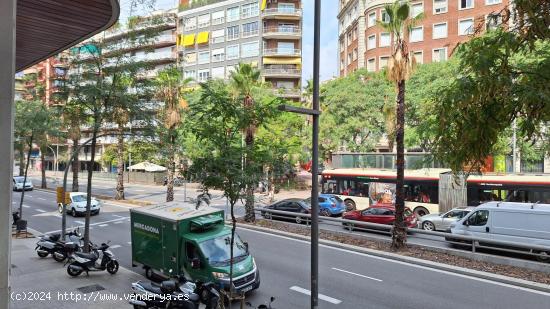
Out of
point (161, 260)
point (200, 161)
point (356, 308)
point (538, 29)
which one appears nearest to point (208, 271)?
point (161, 260)

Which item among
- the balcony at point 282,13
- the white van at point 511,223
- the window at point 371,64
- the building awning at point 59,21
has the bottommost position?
the white van at point 511,223

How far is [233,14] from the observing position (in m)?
63.8

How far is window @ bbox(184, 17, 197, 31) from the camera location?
222ft

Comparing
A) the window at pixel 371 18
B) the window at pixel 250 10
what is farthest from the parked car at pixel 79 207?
the window at pixel 371 18

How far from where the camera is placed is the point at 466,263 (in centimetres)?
1397

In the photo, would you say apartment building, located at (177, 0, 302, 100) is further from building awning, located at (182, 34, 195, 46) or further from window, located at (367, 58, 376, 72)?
window, located at (367, 58, 376, 72)

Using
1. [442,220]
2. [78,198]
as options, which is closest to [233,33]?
[78,198]

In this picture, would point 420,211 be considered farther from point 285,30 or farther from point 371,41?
point 285,30

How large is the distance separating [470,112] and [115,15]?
571cm

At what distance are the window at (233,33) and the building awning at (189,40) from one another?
720cm

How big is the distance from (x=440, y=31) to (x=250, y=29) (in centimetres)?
2792

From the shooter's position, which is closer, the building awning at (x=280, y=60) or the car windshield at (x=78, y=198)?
the car windshield at (x=78, y=198)

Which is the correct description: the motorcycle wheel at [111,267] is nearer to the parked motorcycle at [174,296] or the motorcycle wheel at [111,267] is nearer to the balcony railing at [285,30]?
the parked motorcycle at [174,296]

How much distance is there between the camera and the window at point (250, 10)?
61594 millimetres
